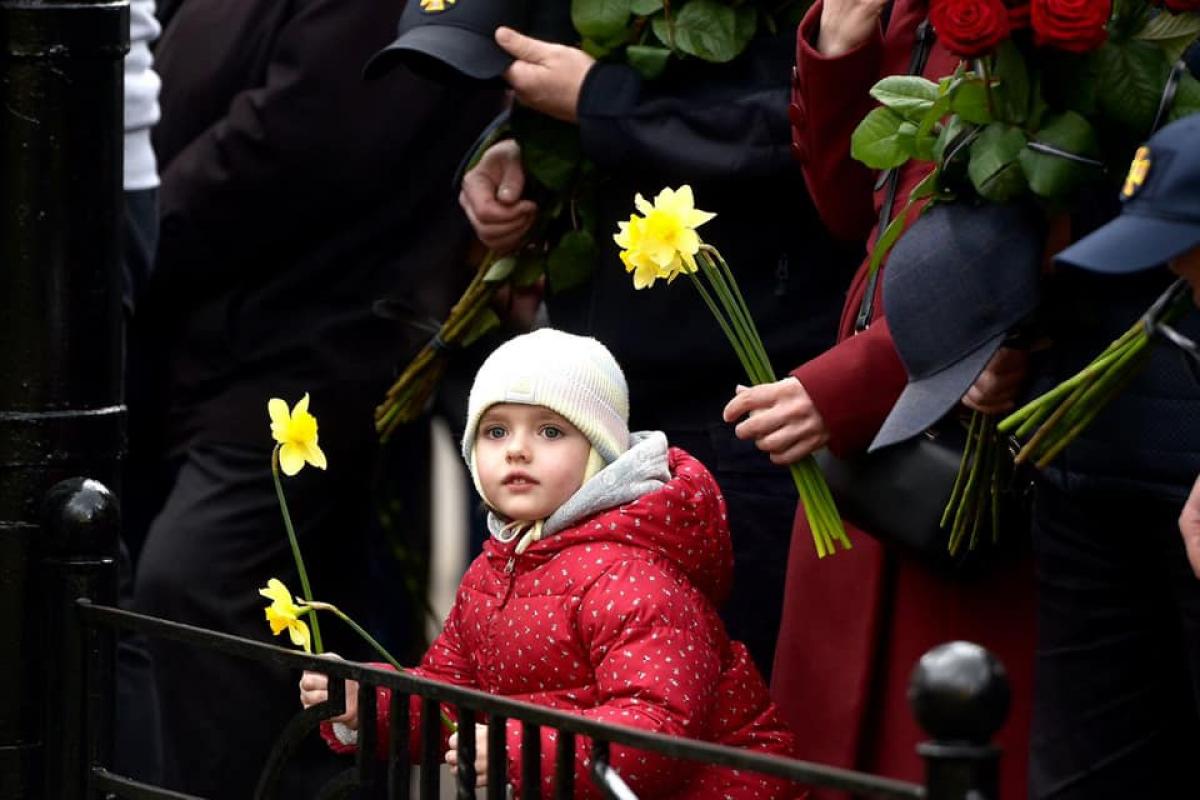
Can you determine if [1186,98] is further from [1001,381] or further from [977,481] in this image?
[977,481]

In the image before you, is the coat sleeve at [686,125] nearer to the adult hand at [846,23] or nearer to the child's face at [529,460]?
the adult hand at [846,23]

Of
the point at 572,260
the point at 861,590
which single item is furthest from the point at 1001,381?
the point at 572,260

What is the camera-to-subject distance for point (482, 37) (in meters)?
4.49

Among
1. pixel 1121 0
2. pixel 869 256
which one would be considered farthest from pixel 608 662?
pixel 1121 0

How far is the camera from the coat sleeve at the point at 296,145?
205 inches

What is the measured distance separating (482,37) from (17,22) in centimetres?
106

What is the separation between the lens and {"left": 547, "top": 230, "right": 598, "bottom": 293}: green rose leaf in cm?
448

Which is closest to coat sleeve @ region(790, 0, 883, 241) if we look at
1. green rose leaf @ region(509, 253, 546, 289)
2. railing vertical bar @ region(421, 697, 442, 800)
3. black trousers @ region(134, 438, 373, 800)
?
green rose leaf @ region(509, 253, 546, 289)

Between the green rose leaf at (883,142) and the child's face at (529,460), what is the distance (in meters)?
0.53

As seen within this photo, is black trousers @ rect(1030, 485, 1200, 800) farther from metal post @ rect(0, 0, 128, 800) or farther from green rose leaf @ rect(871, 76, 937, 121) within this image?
metal post @ rect(0, 0, 128, 800)

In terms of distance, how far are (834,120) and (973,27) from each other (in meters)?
0.67

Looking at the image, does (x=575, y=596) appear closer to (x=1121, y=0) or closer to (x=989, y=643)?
(x=989, y=643)

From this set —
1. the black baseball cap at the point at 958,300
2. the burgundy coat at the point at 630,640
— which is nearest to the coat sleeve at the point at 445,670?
the burgundy coat at the point at 630,640

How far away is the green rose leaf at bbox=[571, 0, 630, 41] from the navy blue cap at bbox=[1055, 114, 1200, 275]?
4.90 ft
